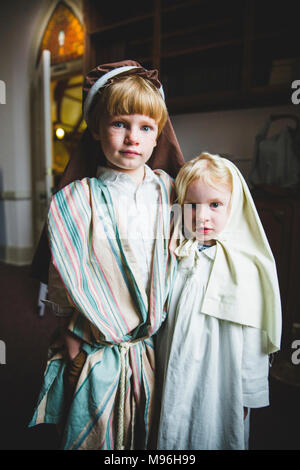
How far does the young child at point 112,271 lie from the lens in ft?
2.04

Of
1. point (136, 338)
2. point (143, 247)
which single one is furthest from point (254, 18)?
point (136, 338)

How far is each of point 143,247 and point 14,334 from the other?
131cm

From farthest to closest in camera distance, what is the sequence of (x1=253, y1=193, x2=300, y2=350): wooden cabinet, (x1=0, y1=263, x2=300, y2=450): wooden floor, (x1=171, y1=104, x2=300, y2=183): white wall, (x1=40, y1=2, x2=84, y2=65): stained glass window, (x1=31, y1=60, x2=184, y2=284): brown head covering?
(x1=40, y1=2, x2=84, y2=65): stained glass window → (x1=171, y1=104, x2=300, y2=183): white wall → (x1=253, y1=193, x2=300, y2=350): wooden cabinet → (x1=0, y1=263, x2=300, y2=450): wooden floor → (x1=31, y1=60, x2=184, y2=284): brown head covering

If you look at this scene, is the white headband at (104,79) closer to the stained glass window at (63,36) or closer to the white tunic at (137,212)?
the white tunic at (137,212)

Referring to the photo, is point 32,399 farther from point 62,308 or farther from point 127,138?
point 127,138

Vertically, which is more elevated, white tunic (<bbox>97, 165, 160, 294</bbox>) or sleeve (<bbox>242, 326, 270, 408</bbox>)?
white tunic (<bbox>97, 165, 160, 294</bbox>)

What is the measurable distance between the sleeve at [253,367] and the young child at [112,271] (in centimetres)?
20

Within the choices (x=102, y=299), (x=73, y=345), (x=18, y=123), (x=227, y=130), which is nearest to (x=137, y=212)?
(x=102, y=299)

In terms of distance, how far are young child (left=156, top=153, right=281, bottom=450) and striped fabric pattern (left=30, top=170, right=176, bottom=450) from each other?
59 millimetres

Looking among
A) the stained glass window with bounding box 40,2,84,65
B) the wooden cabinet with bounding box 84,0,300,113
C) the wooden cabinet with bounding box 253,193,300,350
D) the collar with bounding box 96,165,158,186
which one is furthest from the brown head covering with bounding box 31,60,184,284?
the stained glass window with bounding box 40,2,84,65

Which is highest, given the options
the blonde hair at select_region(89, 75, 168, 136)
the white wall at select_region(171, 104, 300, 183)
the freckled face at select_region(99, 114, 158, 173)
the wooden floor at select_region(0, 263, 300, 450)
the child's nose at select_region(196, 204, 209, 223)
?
the white wall at select_region(171, 104, 300, 183)

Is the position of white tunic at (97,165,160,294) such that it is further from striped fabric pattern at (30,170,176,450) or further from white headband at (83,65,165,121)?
white headband at (83,65,165,121)

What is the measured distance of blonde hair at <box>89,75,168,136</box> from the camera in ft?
2.02

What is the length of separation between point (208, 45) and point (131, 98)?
144 centimetres
